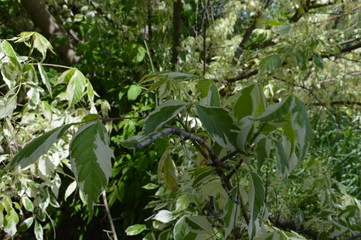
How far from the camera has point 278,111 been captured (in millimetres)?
407

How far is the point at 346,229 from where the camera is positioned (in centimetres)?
101

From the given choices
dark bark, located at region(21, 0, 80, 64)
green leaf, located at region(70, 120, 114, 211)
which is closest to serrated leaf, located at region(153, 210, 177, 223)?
green leaf, located at region(70, 120, 114, 211)

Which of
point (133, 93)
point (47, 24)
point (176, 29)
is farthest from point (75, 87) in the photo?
point (47, 24)

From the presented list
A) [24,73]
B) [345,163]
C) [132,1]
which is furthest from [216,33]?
[24,73]

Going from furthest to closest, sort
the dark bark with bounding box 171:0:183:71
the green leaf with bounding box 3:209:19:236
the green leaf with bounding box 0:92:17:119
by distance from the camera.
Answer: the dark bark with bounding box 171:0:183:71, the green leaf with bounding box 3:209:19:236, the green leaf with bounding box 0:92:17:119

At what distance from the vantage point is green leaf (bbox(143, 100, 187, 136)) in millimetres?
450

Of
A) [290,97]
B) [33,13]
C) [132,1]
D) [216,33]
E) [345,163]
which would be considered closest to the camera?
[290,97]

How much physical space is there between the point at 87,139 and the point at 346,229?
2.93 feet

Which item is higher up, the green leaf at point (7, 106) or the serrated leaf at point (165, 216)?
the green leaf at point (7, 106)

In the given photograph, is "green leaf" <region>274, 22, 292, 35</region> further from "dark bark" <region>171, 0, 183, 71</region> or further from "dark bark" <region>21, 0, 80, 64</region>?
"dark bark" <region>21, 0, 80, 64</region>

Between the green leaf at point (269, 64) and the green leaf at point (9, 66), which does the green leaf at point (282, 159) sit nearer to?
the green leaf at point (9, 66)

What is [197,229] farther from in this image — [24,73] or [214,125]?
[24,73]

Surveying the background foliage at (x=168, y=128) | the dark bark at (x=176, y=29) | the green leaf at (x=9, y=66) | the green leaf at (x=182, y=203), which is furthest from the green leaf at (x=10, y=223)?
the dark bark at (x=176, y=29)

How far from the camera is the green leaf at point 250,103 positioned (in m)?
0.48
